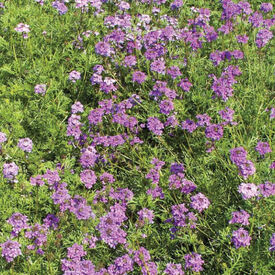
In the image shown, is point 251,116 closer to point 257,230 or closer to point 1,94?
point 257,230

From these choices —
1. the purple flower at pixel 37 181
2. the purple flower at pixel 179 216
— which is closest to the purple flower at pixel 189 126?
the purple flower at pixel 179 216

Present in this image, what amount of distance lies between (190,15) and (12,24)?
235 centimetres

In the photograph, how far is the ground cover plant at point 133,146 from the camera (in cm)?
318

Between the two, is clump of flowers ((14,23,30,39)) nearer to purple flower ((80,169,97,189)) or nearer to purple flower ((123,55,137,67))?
purple flower ((123,55,137,67))

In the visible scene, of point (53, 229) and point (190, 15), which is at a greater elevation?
point (190, 15)

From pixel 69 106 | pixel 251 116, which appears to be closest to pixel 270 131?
pixel 251 116

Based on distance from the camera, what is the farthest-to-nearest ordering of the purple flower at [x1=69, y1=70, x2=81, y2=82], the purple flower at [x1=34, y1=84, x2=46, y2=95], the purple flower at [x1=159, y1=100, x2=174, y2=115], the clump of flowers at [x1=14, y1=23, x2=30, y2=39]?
the clump of flowers at [x1=14, y1=23, x2=30, y2=39], the purple flower at [x1=69, y1=70, x2=81, y2=82], the purple flower at [x1=34, y1=84, x2=46, y2=95], the purple flower at [x1=159, y1=100, x2=174, y2=115]

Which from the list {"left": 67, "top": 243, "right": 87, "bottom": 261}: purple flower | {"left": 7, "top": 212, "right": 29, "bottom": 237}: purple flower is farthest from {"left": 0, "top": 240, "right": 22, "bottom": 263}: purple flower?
{"left": 67, "top": 243, "right": 87, "bottom": 261}: purple flower

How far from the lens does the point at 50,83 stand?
4555 millimetres

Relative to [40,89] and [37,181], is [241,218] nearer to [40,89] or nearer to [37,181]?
[37,181]

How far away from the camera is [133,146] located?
159 inches

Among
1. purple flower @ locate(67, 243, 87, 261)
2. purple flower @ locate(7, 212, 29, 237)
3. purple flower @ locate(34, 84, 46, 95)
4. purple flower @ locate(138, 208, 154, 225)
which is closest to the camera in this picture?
purple flower @ locate(67, 243, 87, 261)

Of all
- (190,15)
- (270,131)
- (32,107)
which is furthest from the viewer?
(190,15)

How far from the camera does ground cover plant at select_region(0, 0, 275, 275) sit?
318 cm
